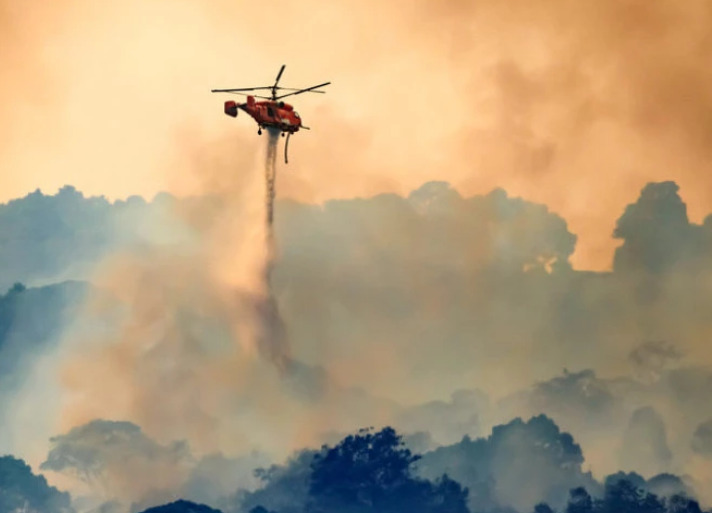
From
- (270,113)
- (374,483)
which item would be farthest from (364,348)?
(270,113)

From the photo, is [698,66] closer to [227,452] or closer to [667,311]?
[667,311]

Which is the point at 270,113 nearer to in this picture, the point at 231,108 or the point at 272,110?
the point at 272,110

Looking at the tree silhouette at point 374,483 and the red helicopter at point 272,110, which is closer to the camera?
the tree silhouette at point 374,483

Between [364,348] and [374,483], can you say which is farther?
[364,348]

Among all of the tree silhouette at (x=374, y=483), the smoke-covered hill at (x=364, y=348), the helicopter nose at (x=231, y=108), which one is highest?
the helicopter nose at (x=231, y=108)

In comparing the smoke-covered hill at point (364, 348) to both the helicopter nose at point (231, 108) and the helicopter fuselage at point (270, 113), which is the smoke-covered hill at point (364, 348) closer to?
the helicopter fuselage at point (270, 113)

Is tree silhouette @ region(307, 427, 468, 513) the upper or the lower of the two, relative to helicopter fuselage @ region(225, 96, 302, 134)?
lower

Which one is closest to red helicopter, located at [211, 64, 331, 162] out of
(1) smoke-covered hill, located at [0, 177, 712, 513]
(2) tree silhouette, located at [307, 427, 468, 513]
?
(1) smoke-covered hill, located at [0, 177, 712, 513]

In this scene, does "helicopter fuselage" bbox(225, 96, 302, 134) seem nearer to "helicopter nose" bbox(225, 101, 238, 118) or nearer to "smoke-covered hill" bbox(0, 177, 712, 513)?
"helicopter nose" bbox(225, 101, 238, 118)

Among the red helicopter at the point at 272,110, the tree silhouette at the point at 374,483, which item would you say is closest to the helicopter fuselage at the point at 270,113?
the red helicopter at the point at 272,110

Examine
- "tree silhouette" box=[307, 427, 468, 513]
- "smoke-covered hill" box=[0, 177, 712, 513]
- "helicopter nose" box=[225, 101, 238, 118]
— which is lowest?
"tree silhouette" box=[307, 427, 468, 513]
